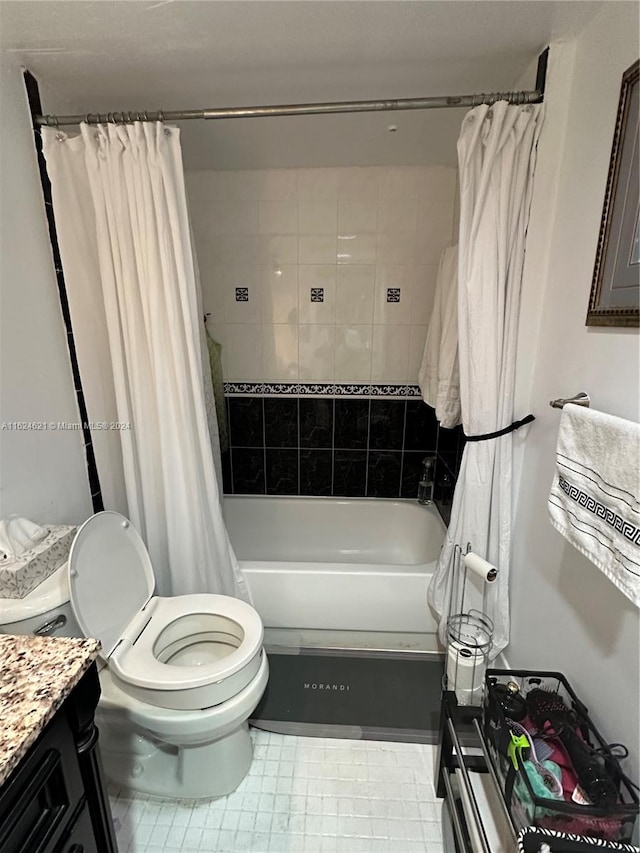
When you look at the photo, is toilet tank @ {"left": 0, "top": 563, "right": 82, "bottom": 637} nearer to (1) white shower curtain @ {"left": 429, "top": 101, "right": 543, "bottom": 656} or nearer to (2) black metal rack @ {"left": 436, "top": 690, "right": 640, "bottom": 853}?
(2) black metal rack @ {"left": 436, "top": 690, "right": 640, "bottom": 853}

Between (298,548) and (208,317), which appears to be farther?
(298,548)

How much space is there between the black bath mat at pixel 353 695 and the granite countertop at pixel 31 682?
1124 mm

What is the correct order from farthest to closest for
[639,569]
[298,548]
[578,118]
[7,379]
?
1. [298,548]
2. [7,379]
3. [578,118]
4. [639,569]

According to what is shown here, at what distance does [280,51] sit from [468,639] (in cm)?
207

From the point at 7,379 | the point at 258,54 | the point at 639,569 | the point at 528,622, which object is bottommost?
the point at 528,622

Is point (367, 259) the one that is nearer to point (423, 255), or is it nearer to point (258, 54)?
point (423, 255)

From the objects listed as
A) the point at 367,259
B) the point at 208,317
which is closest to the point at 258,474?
the point at 208,317

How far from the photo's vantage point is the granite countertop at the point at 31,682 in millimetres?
593

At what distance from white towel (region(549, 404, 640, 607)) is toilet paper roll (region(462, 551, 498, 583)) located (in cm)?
40

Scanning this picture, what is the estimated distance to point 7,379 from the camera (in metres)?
1.29

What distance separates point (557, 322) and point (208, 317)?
6.10ft

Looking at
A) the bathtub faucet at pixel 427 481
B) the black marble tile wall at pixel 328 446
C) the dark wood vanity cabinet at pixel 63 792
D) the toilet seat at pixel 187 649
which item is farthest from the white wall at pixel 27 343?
the bathtub faucet at pixel 427 481

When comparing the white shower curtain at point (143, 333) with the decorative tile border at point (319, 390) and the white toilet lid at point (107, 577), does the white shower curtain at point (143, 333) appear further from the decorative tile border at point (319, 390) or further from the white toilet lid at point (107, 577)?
the decorative tile border at point (319, 390)

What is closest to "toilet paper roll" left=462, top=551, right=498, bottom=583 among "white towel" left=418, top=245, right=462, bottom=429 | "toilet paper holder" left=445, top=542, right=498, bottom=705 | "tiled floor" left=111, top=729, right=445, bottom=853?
"toilet paper holder" left=445, top=542, right=498, bottom=705
